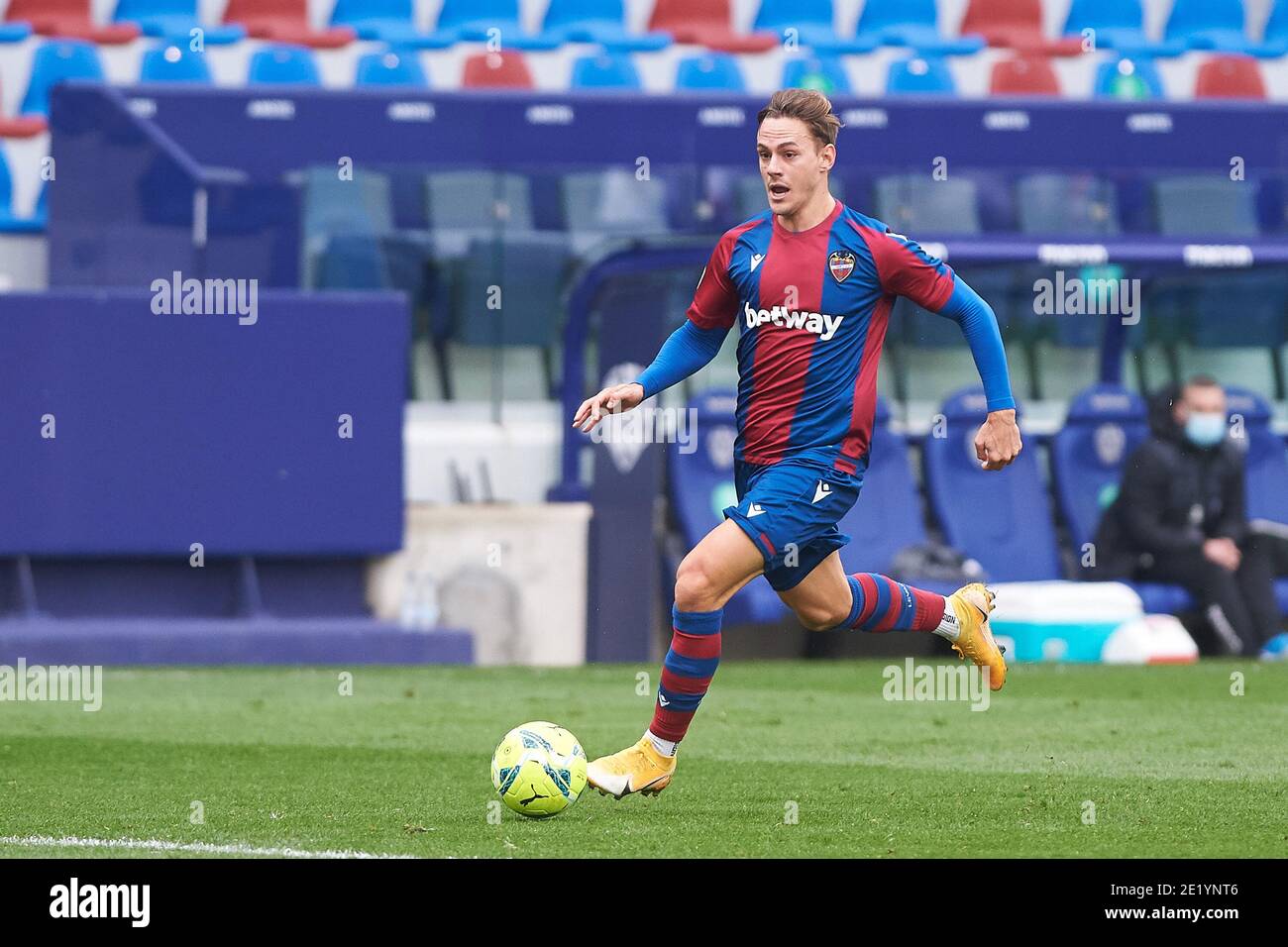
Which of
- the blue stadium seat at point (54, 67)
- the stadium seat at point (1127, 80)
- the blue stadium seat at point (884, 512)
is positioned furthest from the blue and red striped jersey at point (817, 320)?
the stadium seat at point (1127, 80)

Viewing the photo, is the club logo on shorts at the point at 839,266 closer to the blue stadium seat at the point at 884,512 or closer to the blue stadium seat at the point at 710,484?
the blue stadium seat at the point at 710,484

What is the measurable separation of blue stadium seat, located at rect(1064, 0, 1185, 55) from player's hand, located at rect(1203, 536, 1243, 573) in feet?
27.2

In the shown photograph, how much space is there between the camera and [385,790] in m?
6.77

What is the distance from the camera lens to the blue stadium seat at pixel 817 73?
18250mm

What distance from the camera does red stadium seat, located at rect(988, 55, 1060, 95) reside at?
19.2 m

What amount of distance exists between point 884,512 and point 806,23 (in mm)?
7715

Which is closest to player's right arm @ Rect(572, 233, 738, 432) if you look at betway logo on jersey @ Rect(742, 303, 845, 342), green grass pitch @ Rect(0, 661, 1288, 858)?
betway logo on jersey @ Rect(742, 303, 845, 342)

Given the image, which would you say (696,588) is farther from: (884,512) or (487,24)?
(487,24)

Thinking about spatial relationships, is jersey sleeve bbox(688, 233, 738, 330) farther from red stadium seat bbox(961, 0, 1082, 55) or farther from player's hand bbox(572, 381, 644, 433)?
red stadium seat bbox(961, 0, 1082, 55)

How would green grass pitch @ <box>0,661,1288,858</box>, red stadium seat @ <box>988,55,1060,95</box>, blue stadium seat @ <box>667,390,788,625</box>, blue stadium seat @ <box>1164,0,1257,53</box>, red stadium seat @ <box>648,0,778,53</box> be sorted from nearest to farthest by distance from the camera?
green grass pitch @ <box>0,661,1288,858</box>
blue stadium seat @ <box>667,390,788,625</box>
red stadium seat @ <box>988,55,1060,95</box>
red stadium seat @ <box>648,0,778,53</box>
blue stadium seat @ <box>1164,0,1257,53</box>

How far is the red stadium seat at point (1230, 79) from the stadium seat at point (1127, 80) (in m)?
0.38

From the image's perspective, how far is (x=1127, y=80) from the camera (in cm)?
1947

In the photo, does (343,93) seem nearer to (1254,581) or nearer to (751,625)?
(751,625)
